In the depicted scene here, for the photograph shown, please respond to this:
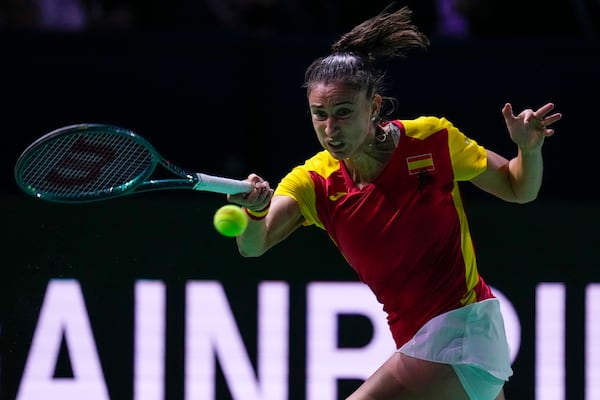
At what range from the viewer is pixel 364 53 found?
4219 millimetres

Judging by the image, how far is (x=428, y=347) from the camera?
13.2 ft

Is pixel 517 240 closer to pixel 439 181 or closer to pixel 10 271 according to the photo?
pixel 439 181

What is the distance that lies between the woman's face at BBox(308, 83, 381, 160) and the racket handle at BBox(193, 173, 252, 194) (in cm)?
31

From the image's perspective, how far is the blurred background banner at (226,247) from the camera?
5.72 m

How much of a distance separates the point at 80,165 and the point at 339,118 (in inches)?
34.8

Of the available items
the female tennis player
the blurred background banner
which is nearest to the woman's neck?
the female tennis player

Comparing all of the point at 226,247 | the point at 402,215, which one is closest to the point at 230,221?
the point at 402,215

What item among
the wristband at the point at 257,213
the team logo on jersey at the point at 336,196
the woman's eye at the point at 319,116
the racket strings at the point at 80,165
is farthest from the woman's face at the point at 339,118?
the racket strings at the point at 80,165

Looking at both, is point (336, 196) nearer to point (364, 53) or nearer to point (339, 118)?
point (339, 118)

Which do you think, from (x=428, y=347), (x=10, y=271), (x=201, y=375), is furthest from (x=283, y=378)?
(x=428, y=347)

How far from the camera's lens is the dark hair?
4.05m

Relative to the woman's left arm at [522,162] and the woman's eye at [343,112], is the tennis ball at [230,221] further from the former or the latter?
the woman's left arm at [522,162]

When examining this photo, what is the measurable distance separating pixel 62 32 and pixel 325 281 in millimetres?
1761

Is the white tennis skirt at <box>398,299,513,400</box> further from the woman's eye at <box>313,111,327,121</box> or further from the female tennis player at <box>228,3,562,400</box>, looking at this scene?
the woman's eye at <box>313,111,327,121</box>
